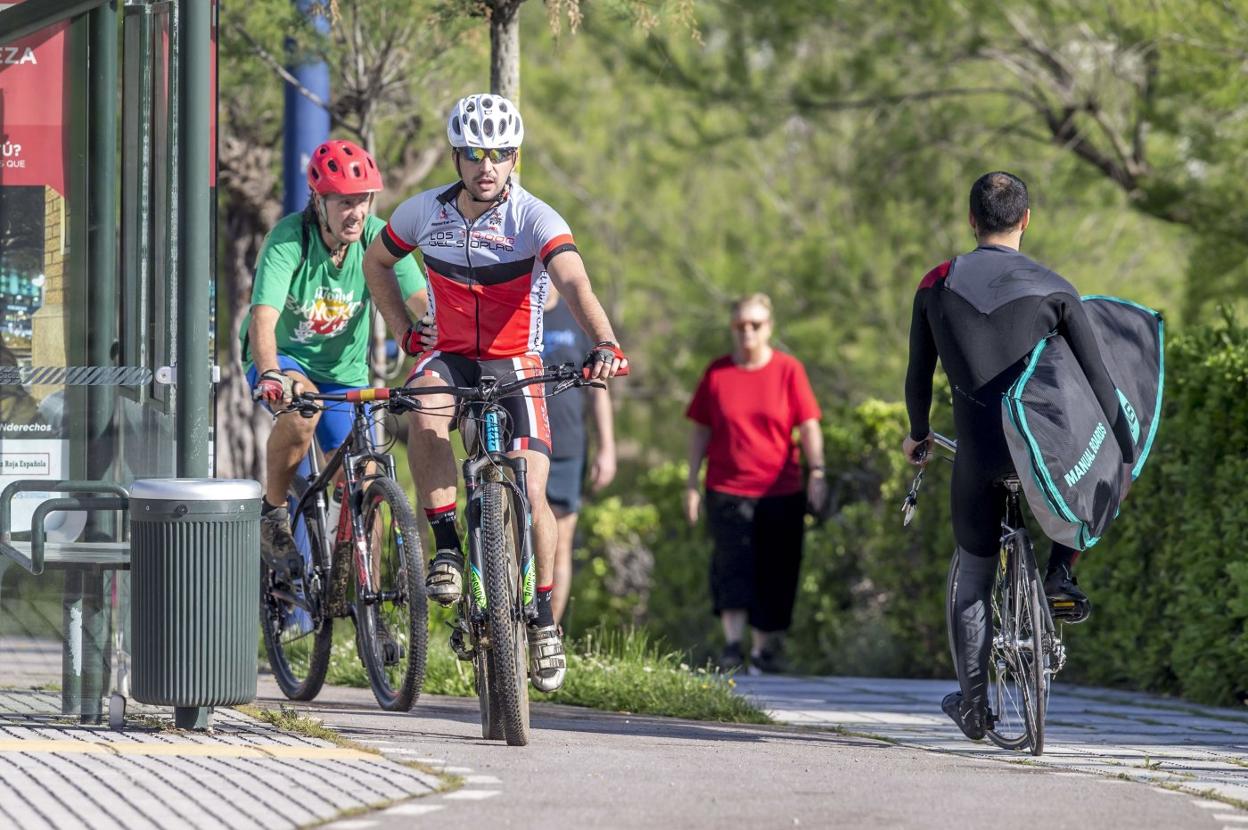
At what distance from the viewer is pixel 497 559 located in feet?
20.1

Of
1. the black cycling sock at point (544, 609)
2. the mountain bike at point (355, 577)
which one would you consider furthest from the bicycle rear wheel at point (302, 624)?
the black cycling sock at point (544, 609)

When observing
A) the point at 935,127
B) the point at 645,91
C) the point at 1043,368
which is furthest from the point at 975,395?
the point at 645,91

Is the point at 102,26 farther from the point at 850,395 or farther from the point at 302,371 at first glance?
the point at 850,395

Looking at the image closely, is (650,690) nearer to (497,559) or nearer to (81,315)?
(497,559)

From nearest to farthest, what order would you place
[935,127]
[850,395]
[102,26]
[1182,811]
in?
1. [1182,811]
2. [102,26]
3. [935,127]
4. [850,395]

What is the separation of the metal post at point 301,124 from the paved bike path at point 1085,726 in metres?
3.37

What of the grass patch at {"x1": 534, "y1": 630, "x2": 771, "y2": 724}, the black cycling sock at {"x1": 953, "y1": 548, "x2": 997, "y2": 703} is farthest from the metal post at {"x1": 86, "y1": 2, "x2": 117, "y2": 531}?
the black cycling sock at {"x1": 953, "y1": 548, "x2": 997, "y2": 703}

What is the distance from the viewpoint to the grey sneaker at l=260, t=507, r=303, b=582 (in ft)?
25.1

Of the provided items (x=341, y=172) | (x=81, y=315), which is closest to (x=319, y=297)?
(x=341, y=172)

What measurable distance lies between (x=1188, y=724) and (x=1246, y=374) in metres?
1.48

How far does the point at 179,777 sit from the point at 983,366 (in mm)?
2753

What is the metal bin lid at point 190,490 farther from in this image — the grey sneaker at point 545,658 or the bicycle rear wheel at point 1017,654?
the bicycle rear wheel at point 1017,654

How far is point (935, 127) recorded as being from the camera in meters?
16.2

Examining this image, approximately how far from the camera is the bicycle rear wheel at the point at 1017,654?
6258 millimetres
